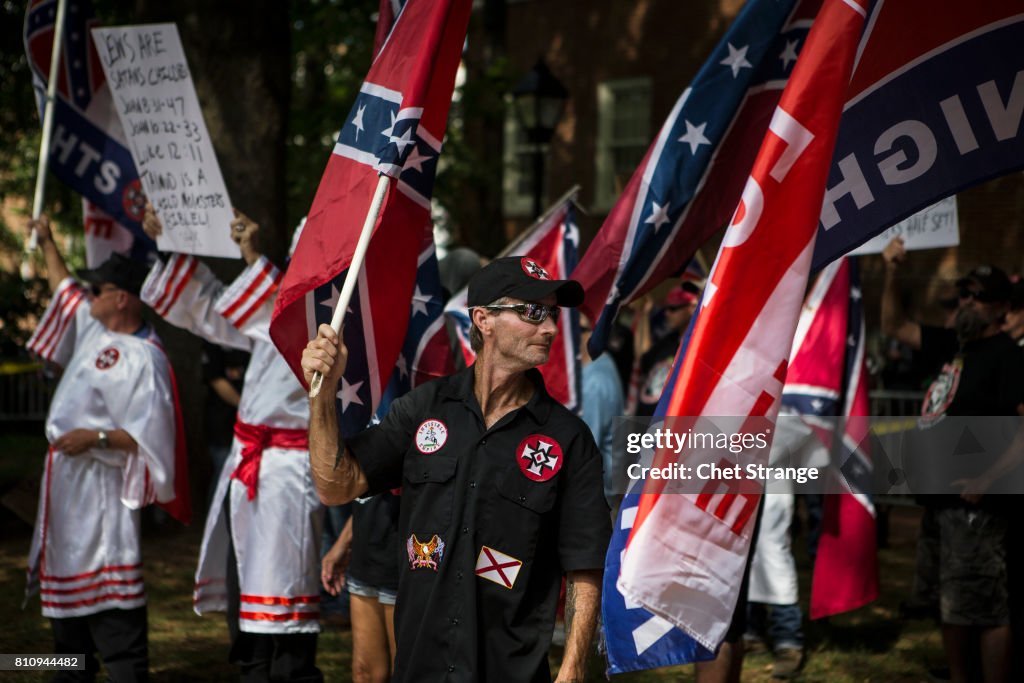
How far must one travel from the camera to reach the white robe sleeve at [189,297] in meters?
5.88

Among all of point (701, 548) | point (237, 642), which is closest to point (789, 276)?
point (701, 548)

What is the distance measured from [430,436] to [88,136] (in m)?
4.07

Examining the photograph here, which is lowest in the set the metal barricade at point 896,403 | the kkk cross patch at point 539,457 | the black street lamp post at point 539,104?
the kkk cross patch at point 539,457

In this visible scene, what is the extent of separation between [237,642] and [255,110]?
5.68 meters

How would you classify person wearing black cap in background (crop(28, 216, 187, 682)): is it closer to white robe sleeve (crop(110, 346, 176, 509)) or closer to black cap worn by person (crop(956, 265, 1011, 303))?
white robe sleeve (crop(110, 346, 176, 509))

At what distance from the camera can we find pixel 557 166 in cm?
2145

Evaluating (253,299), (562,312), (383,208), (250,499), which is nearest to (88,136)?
(253,299)

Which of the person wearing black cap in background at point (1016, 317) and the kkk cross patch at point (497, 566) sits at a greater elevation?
the person wearing black cap in background at point (1016, 317)

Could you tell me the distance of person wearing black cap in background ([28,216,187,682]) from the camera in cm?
575

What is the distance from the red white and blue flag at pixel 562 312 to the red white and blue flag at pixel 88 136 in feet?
5.64

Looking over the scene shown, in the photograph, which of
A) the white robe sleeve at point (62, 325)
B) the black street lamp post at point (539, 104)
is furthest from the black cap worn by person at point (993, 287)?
the black street lamp post at point (539, 104)

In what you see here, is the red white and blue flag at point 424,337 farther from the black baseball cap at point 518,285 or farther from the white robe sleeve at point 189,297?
the white robe sleeve at point 189,297

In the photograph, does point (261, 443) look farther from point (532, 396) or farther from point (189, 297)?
point (532, 396)

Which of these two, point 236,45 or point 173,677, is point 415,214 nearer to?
point 173,677
